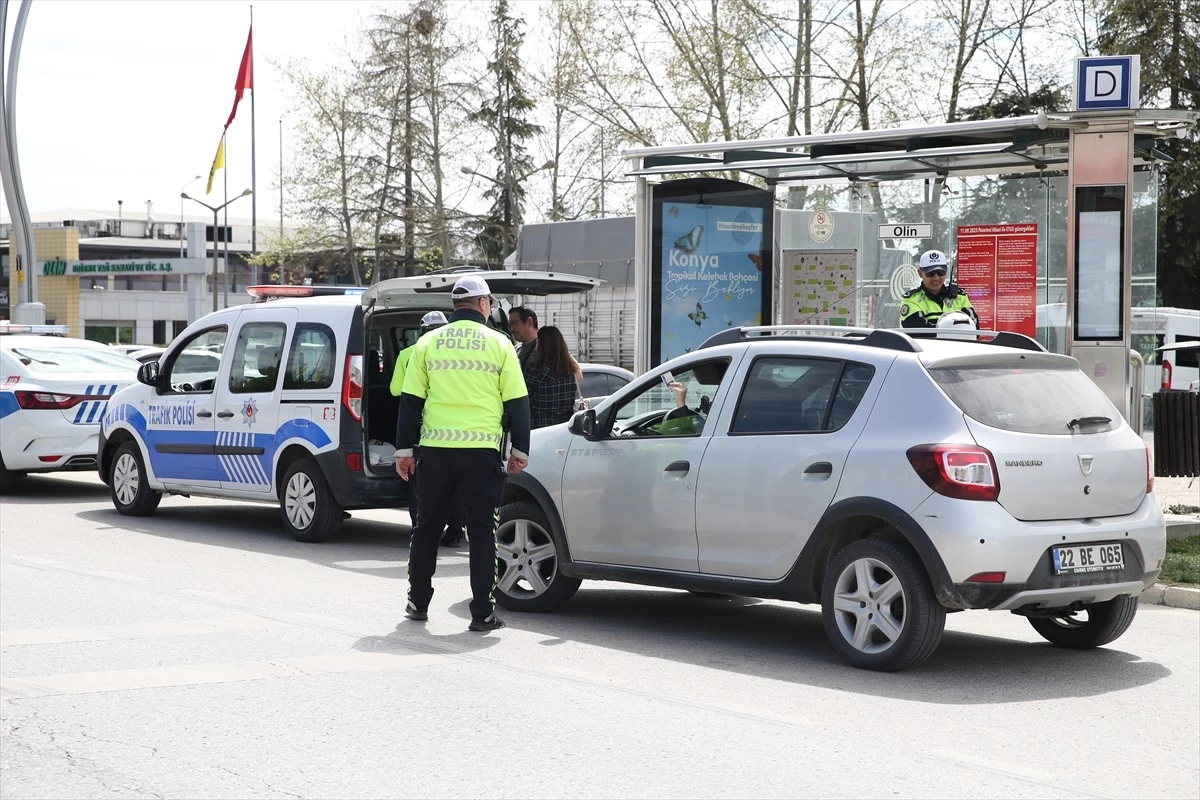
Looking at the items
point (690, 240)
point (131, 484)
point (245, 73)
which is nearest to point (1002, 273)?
point (690, 240)

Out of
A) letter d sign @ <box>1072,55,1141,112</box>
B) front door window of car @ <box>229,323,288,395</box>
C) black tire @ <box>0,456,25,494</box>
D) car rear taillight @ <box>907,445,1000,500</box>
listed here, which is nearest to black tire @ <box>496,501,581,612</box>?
car rear taillight @ <box>907,445,1000,500</box>

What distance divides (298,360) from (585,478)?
13.6ft

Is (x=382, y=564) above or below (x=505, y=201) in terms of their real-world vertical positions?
below

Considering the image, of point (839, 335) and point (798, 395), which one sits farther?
point (839, 335)

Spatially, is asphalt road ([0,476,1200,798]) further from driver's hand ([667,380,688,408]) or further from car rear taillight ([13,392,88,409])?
Answer: car rear taillight ([13,392,88,409])

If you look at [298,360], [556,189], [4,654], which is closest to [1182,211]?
[556,189]

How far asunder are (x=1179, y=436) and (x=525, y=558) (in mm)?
6270

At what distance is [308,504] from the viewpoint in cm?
1160

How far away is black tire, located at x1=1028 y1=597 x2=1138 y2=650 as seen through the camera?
25.0ft

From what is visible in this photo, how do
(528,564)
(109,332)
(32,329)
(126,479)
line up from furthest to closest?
(109,332) → (32,329) → (126,479) → (528,564)

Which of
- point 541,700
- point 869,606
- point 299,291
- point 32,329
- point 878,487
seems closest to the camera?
point 541,700

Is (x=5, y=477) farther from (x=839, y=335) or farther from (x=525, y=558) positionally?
(x=839, y=335)

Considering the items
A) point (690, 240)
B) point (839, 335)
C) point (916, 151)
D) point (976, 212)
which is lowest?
point (839, 335)

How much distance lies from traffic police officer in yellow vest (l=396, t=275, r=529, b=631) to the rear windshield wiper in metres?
2.84
